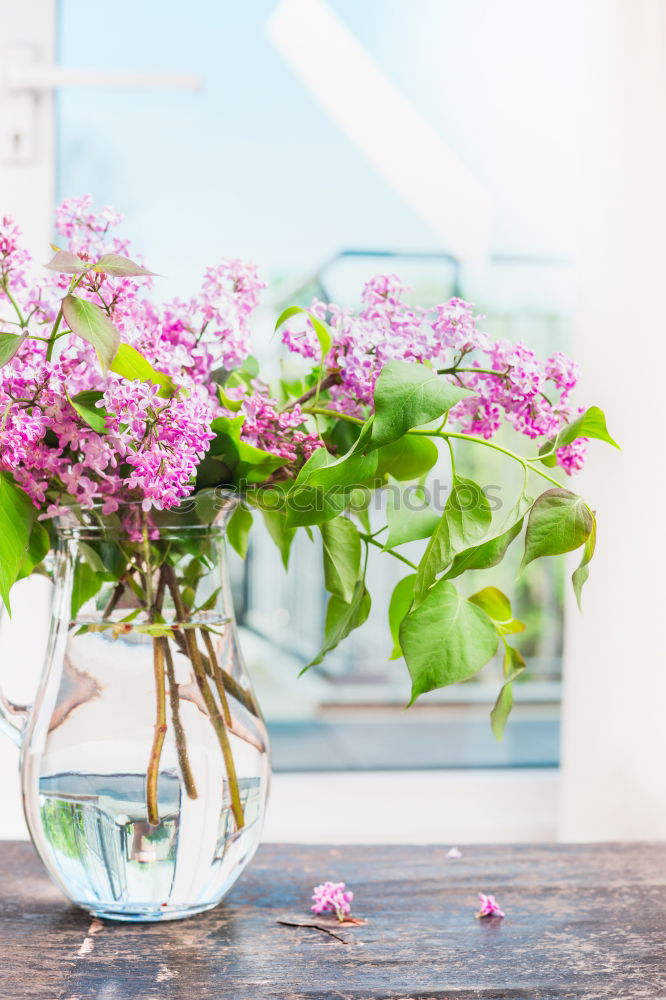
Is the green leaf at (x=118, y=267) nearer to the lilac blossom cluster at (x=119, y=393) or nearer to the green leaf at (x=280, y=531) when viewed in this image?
the lilac blossom cluster at (x=119, y=393)

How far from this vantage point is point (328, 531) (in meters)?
0.65

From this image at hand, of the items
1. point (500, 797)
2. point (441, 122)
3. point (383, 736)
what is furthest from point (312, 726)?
point (441, 122)

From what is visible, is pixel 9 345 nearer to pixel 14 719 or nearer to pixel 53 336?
pixel 53 336

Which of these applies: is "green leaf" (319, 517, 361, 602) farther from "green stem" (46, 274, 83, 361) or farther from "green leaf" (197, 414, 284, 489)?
"green stem" (46, 274, 83, 361)

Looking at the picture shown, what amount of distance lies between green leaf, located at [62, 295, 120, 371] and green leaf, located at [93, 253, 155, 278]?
0.02 m

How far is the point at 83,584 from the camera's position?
2.12ft

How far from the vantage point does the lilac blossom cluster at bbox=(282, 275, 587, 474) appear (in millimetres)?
601

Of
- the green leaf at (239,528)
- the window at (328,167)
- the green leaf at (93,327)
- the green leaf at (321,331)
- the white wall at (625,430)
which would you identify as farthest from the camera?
the window at (328,167)

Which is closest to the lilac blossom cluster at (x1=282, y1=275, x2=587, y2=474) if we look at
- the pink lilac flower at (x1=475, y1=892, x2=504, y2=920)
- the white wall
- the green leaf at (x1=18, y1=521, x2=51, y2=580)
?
the green leaf at (x1=18, y1=521, x2=51, y2=580)

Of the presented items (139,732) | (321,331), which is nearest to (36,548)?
(139,732)

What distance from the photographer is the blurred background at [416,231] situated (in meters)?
1.20

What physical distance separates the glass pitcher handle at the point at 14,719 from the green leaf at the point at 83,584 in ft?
0.32

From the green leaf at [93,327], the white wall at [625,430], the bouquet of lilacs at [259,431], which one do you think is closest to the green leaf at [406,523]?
the bouquet of lilacs at [259,431]

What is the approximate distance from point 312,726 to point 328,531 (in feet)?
2.66
